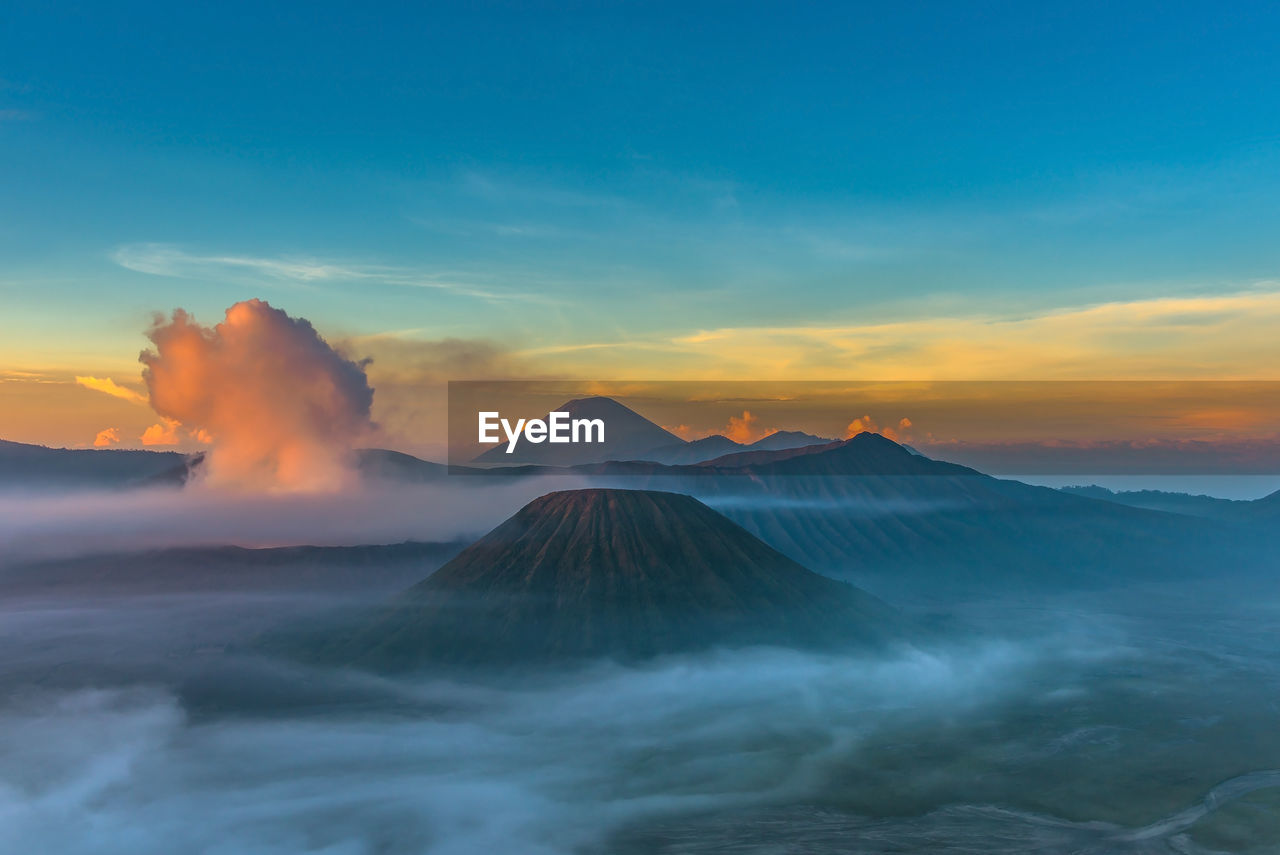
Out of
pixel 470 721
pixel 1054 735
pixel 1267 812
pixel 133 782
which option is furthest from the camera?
pixel 470 721

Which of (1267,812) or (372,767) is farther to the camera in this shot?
(372,767)

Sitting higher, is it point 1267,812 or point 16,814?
point 1267,812

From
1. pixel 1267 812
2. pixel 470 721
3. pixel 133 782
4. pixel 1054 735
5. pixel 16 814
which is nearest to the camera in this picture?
pixel 1267 812

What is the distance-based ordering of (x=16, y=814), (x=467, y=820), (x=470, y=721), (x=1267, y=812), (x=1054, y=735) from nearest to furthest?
(x=1267, y=812) → (x=467, y=820) → (x=16, y=814) → (x=1054, y=735) → (x=470, y=721)

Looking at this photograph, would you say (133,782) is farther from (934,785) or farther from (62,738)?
(934,785)

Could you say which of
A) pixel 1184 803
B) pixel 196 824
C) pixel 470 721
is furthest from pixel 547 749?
pixel 1184 803

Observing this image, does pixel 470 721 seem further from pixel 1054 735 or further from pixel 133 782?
pixel 1054 735

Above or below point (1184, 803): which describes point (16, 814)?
below

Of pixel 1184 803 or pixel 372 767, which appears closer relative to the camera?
pixel 1184 803

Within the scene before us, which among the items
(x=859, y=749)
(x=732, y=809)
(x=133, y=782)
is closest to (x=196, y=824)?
(x=133, y=782)
